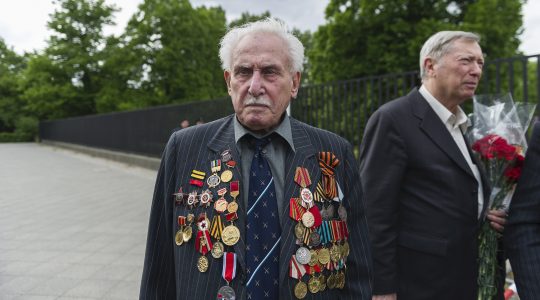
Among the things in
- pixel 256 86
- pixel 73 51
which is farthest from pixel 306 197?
pixel 73 51

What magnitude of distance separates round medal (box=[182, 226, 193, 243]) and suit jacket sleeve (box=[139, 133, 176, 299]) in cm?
12

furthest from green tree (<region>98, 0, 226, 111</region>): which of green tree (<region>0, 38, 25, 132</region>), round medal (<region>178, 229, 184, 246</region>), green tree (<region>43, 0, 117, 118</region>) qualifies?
round medal (<region>178, 229, 184, 246</region>)

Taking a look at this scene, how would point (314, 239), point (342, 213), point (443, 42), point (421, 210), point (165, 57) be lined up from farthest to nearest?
1. point (165, 57)
2. point (443, 42)
3. point (421, 210)
4. point (342, 213)
5. point (314, 239)

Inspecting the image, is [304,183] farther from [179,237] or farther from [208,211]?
[179,237]

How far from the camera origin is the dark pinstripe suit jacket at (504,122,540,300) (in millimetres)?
1648

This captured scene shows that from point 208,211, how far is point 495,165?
164 cm

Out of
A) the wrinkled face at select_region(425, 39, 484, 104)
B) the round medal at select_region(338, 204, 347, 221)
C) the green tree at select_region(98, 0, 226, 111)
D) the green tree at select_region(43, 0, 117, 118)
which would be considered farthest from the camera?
the green tree at select_region(43, 0, 117, 118)

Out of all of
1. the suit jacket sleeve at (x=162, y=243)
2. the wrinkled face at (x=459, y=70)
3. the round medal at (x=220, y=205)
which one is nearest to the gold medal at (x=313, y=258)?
the round medal at (x=220, y=205)

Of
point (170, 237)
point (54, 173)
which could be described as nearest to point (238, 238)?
point (170, 237)

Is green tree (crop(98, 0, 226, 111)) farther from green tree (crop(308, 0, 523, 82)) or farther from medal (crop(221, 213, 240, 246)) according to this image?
medal (crop(221, 213, 240, 246))

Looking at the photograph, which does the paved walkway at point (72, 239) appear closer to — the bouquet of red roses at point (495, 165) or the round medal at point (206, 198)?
the round medal at point (206, 198)

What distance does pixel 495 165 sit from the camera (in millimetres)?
2426

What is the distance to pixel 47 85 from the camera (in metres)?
38.5

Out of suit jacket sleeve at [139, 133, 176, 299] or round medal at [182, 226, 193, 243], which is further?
suit jacket sleeve at [139, 133, 176, 299]
